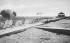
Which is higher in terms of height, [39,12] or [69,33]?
[39,12]

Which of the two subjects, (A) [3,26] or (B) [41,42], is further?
(A) [3,26]

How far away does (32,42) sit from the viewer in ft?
6.12

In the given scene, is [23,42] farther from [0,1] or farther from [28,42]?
[0,1]

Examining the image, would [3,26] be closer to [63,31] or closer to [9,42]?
[9,42]

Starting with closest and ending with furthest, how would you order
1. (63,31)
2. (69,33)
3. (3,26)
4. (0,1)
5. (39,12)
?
(69,33)
(63,31)
(3,26)
(0,1)
(39,12)

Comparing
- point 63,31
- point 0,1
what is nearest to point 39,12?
point 0,1

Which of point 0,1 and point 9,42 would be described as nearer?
point 9,42

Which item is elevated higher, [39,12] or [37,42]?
[39,12]

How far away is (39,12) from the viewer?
41.8 ft

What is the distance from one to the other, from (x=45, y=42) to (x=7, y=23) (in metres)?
3.59

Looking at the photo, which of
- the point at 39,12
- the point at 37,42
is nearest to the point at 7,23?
the point at 37,42

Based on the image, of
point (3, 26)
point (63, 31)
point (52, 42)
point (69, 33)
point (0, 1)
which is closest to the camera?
point (52, 42)

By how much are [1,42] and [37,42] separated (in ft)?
4.02

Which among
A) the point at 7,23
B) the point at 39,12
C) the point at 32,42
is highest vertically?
the point at 39,12
